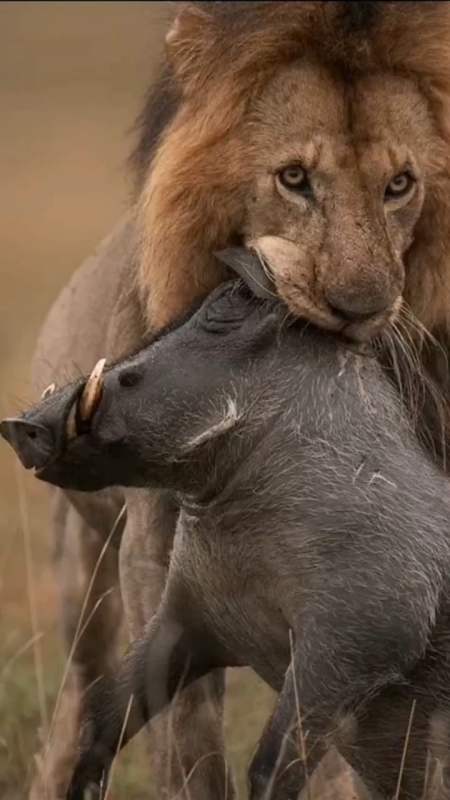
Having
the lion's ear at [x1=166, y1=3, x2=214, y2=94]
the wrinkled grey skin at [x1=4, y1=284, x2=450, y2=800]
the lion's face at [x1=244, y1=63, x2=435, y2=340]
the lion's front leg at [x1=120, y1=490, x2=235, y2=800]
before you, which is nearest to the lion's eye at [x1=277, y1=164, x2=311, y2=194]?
the lion's face at [x1=244, y1=63, x2=435, y2=340]

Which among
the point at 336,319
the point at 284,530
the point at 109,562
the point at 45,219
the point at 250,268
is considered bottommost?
the point at 45,219

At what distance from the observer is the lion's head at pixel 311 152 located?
16.2 ft

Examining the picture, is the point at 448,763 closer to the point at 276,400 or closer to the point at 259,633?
the point at 259,633

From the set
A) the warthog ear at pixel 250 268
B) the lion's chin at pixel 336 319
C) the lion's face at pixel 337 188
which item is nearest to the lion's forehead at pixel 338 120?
the lion's face at pixel 337 188

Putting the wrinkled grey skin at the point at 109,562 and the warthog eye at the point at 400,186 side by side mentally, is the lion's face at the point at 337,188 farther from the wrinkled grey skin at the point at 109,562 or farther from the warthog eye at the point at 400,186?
the wrinkled grey skin at the point at 109,562

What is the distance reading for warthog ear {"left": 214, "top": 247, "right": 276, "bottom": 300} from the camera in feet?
16.1

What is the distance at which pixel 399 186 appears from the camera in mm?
5039

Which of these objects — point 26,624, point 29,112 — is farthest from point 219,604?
point 29,112

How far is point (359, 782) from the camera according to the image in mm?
5891

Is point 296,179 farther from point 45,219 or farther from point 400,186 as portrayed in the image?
point 45,219

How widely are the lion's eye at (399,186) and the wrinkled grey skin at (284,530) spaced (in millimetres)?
363

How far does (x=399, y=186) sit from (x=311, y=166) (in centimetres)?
20

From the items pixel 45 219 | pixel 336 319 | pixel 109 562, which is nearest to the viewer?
pixel 336 319

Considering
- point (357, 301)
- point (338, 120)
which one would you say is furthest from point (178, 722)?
point (338, 120)
